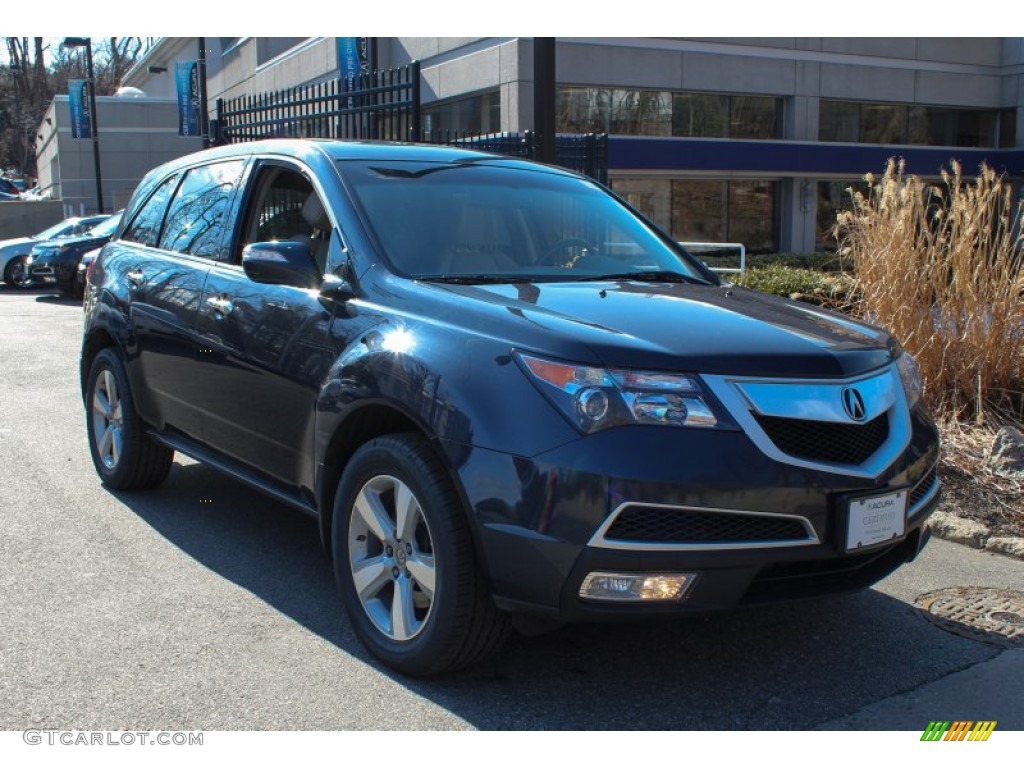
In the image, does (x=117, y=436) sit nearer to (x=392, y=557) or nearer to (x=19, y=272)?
(x=392, y=557)

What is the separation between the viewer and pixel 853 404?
11.2ft

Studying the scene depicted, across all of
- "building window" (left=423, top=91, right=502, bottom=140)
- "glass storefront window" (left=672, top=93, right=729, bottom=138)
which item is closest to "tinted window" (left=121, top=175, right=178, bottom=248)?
"building window" (left=423, top=91, right=502, bottom=140)

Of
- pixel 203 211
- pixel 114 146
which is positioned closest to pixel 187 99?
pixel 114 146

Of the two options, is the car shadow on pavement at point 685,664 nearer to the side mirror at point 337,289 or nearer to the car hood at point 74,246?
the side mirror at point 337,289

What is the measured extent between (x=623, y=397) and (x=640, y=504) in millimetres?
319

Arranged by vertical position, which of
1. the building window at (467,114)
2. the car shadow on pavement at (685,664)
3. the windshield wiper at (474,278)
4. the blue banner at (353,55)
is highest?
the blue banner at (353,55)

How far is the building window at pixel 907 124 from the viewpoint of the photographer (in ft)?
104

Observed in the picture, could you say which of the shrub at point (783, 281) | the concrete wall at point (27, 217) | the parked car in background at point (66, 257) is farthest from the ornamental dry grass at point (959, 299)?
the concrete wall at point (27, 217)

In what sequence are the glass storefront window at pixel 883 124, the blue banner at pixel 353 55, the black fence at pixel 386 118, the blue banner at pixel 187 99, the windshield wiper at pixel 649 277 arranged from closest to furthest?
the windshield wiper at pixel 649 277 < the black fence at pixel 386 118 < the blue banner at pixel 353 55 < the blue banner at pixel 187 99 < the glass storefront window at pixel 883 124

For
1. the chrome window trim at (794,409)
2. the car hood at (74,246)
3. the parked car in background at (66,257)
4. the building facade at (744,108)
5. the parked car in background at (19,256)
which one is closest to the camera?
the chrome window trim at (794,409)

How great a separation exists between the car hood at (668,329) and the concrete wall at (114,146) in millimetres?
44543

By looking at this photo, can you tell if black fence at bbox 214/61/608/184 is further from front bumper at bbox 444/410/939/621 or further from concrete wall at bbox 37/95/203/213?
concrete wall at bbox 37/95/203/213

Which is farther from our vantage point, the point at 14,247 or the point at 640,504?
the point at 14,247

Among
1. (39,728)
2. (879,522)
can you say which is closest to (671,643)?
(879,522)
